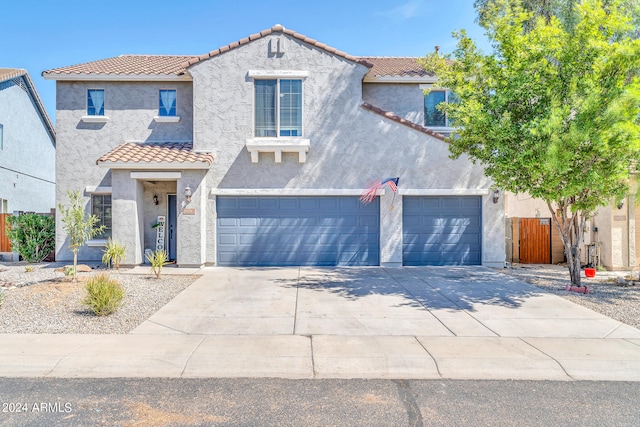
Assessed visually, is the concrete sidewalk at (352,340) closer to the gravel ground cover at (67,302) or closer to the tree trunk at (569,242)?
the gravel ground cover at (67,302)

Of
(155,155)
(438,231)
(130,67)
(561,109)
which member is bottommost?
(438,231)

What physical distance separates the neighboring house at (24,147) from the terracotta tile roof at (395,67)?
17.3 m

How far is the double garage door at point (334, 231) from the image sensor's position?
12.6 metres

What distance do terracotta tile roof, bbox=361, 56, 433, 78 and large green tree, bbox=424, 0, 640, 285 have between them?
425 centimetres

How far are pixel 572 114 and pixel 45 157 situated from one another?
24920 mm

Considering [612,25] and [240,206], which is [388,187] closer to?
[240,206]

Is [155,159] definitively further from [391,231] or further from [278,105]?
[391,231]

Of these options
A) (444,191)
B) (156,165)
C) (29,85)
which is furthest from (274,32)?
(29,85)

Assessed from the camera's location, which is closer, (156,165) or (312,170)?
(156,165)

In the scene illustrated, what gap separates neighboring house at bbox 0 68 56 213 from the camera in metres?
18.1

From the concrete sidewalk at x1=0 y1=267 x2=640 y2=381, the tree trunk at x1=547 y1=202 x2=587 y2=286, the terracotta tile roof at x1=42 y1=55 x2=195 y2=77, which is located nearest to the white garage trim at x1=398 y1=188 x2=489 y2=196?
the tree trunk at x1=547 y1=202 x2=587 y2=286

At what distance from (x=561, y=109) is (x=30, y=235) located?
16.3 metres

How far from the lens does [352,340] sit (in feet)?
19.7

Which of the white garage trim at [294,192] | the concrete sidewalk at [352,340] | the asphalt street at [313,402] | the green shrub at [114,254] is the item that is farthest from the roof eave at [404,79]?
the asphalt street at [313,402]
